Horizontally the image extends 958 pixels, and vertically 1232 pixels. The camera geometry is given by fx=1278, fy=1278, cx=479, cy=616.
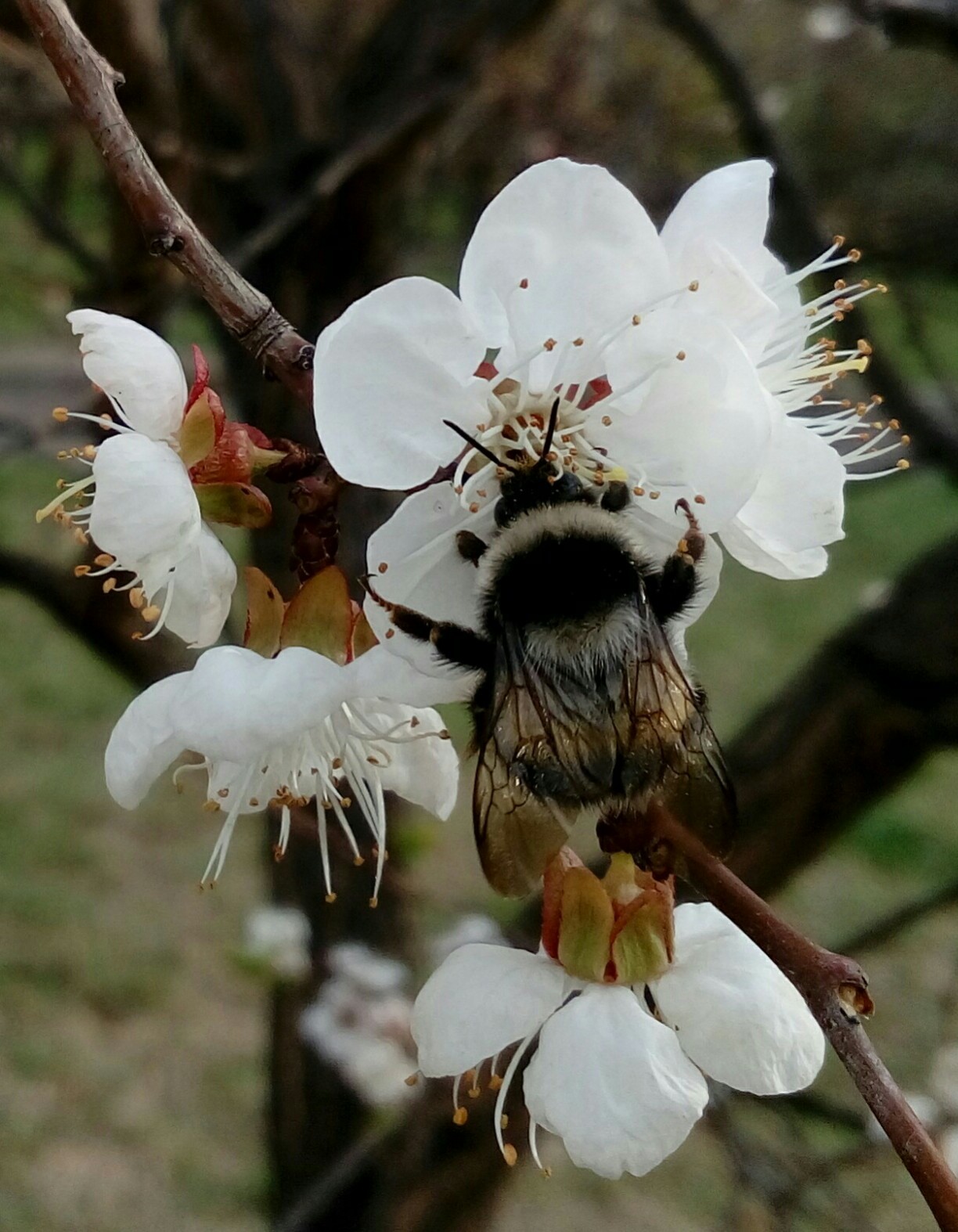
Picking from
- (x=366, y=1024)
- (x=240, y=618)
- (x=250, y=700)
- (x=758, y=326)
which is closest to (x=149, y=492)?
(x=250, y=700)

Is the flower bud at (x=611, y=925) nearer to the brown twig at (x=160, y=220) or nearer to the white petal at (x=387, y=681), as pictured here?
the white petal at (x=387, y=681)

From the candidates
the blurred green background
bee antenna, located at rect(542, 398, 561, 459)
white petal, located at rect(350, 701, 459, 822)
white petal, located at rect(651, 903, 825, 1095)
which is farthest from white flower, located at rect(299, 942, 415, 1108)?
bee antenna, located at rect(542, 398, 561, 459)

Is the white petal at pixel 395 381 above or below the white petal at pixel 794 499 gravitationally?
above

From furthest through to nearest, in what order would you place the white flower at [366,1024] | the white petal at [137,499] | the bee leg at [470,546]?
the white flower at [366,1024] < the bee leg at [470,546] < the white petal at [137,499]

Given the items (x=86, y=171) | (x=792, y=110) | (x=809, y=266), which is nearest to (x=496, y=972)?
(x=809, y=266)

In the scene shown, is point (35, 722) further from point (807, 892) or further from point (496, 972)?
point (496, 972)

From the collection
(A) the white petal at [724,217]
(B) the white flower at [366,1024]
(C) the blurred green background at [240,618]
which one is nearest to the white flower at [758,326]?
(A) the white petal at [724,217]

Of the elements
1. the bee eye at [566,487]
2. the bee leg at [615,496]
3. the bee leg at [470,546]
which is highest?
the bee leg at [470,546]

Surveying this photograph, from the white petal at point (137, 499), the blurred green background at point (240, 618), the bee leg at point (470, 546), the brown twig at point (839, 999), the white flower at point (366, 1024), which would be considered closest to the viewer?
the brown twig at point (839, 999)
